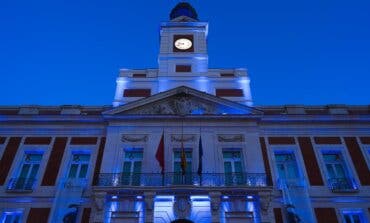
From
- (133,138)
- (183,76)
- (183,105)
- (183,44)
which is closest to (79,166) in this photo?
(133,138)

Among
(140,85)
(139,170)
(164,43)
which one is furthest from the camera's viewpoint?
(164,43)

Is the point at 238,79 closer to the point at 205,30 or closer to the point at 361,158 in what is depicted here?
the point at 205,30

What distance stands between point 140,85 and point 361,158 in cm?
1238

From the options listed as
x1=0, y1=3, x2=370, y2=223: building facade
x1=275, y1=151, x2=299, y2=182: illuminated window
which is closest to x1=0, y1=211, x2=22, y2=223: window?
x1=0, y1=3, x2=370, y2=223: building facade

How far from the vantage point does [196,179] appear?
1758cm

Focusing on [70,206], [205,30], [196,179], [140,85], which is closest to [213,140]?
[196,179]

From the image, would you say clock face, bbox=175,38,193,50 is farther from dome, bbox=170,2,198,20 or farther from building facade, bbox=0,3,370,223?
dome, bbox=170,2,198,20

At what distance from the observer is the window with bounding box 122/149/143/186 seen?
17753 millimetres

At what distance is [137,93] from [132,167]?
5.08 metres

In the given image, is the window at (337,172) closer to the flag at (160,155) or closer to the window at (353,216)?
the window at (353,216)

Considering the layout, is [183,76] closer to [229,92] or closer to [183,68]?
[183,68]

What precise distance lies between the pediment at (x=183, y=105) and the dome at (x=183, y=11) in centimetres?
1085

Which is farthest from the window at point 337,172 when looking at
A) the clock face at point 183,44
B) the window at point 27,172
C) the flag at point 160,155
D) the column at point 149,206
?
the window at point 27,172

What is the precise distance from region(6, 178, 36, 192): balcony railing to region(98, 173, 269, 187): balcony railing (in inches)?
134
